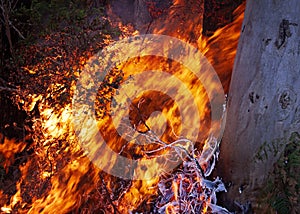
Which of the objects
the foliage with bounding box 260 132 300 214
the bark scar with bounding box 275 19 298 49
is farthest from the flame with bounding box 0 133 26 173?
the bark scar with bounding box 275 19 298 49

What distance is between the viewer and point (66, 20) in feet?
8.24

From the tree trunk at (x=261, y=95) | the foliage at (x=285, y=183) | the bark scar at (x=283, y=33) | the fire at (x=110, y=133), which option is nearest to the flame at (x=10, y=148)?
the fire at (x=110, y=133)

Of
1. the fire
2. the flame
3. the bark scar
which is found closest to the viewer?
the bark scar

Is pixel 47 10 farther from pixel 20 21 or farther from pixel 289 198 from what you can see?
pixel 289 198

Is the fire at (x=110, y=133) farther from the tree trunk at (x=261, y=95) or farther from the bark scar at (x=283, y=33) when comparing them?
the bark scar at (x=283, y=33)

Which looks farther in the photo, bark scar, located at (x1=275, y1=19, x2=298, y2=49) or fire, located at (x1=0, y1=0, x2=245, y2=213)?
fire, located at (x1=0, y1=0, x2=245, y2=213)

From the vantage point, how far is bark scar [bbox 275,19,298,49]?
5.39 feet

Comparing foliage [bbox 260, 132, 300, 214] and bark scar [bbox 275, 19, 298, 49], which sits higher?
bark scar [bbox 275, 19, 298, 49]

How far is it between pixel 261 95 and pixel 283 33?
0.31 metres

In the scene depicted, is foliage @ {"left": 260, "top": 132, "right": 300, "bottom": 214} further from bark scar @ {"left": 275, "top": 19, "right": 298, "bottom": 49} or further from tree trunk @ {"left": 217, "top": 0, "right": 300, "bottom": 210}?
bark scar @ {"left": 275, "top": 19, "right": 298, "bottom": 49}

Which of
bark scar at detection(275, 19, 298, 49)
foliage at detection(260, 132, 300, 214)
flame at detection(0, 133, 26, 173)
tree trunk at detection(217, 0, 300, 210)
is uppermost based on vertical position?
bark scar at detection(275, 19, 298, 49)

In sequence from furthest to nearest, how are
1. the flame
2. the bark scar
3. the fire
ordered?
the flame
the fire
the bark scar

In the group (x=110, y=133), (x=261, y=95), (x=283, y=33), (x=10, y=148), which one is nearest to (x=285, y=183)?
(x=261, y=95)

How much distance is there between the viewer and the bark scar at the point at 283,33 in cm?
164
